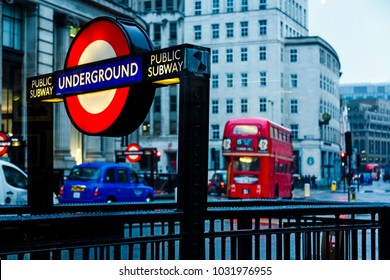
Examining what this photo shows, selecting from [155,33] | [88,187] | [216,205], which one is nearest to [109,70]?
[216,205]

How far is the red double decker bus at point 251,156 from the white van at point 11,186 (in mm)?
15437

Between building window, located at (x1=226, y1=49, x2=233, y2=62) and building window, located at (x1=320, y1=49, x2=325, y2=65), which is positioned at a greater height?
building window, located at (x1=320, y1=49, x2=325, y2=65)

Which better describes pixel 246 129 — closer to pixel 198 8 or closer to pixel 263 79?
pixel 198 8

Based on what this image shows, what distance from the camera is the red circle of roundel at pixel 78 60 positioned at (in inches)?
132

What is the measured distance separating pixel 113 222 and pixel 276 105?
57103 mm

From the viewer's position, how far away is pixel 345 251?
5324mm

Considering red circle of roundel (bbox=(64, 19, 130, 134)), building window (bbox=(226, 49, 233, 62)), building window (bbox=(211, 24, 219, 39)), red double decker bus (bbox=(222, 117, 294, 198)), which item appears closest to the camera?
red circle of roundel (bbox=(64, 19, 130, 134))

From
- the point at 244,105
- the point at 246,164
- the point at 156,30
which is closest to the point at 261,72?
the point at 244,105

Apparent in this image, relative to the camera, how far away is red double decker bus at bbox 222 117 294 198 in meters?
31.6

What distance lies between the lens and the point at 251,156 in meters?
32.1

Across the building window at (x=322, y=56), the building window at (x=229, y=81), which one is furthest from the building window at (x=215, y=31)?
the building window at (x=322, y=56)

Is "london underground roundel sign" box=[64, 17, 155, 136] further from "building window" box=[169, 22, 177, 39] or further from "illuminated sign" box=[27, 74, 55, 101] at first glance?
"building window" box=[169, 22, 177, 39]

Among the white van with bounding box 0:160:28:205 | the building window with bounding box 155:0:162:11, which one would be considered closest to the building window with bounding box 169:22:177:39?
the building window with bounding box 155:0:162:11

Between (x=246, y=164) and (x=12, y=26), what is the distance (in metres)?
12.7
